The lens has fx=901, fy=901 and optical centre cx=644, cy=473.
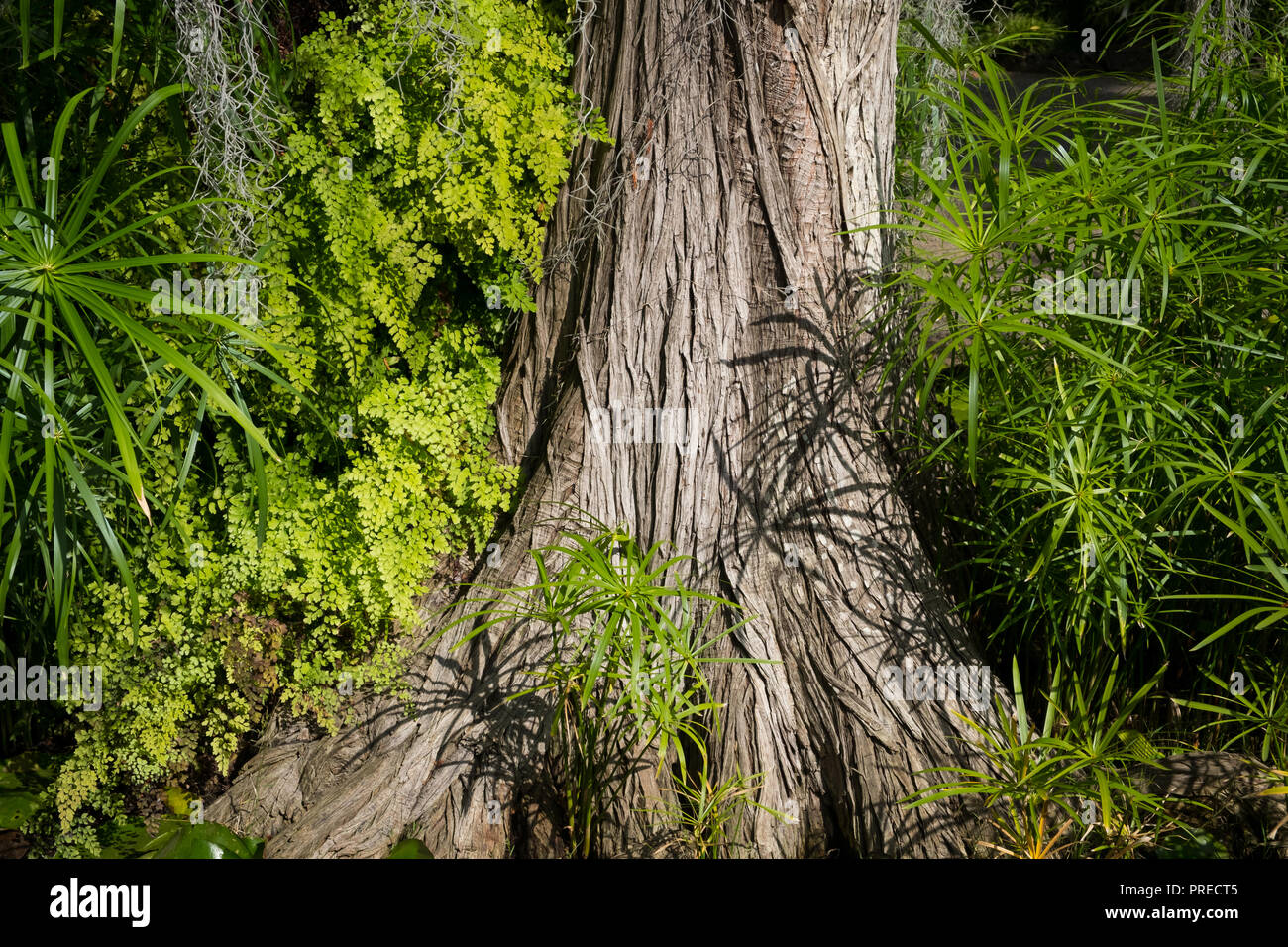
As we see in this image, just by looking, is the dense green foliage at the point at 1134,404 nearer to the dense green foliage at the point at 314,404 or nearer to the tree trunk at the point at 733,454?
the tree trunk at the point at 733,454

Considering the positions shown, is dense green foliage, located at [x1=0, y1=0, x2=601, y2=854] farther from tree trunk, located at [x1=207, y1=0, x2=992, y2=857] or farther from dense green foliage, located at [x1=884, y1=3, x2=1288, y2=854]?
dense green foliage, located at [x1=884, y1=3, x2=1288, y2=854]

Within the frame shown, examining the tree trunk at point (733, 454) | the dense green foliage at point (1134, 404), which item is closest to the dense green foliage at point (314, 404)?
the tree trunk at point (733, 454)

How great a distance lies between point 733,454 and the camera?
9.72ft

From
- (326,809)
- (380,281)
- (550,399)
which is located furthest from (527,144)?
(326,809)

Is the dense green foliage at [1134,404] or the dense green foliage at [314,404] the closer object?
the dense green foliage at [1134,404]

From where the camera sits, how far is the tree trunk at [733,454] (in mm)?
2826

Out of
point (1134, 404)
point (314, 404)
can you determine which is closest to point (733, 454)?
point (1134, 404)

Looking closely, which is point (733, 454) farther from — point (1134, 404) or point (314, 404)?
point (314, 404)

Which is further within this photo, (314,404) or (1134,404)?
(314,404)

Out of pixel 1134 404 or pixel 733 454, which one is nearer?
pixel 1134 404

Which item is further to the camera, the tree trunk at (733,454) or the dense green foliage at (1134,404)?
the tree trunk at (733,454)

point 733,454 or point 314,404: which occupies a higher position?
point 314,404

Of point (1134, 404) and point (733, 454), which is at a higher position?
point (1134, 404)

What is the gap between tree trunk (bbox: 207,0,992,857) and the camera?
2826 mm
